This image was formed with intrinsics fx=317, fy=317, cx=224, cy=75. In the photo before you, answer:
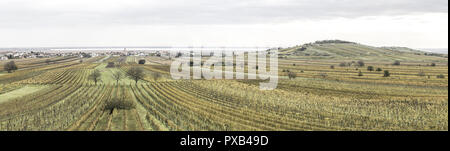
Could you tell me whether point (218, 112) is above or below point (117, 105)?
below

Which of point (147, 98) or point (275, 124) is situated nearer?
point (275, 124)

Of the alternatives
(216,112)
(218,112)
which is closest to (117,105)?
(216,112)

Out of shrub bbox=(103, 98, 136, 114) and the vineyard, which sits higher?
shrub bbox=(103, 98, 136, 114)

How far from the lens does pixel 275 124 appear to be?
24766 mm

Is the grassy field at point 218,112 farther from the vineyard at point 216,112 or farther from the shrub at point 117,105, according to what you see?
the shrub at point 117,105

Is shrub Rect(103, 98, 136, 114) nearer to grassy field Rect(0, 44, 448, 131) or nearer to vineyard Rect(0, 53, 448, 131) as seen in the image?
vineyard Rect(0, 53, 448, 131)

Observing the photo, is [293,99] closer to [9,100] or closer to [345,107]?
[345,107]

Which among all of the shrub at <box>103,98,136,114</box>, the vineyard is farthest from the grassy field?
the shrub at <box>103,98,136,114</box>

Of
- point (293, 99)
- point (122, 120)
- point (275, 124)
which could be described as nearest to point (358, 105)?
point (293, 99)

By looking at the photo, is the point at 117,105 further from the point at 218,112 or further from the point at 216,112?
the point at 218,112

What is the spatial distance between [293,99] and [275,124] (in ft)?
43.0

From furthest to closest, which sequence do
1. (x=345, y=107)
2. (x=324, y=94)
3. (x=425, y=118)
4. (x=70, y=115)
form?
(x=324, y=94) < (x=345, y=107) < (x=70, y=115) < (x=425, y=118)

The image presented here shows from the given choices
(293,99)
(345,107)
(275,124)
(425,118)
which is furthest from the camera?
(293,99)

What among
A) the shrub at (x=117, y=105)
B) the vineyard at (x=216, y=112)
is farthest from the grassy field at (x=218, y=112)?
the shrub at (x=117, y=105)
